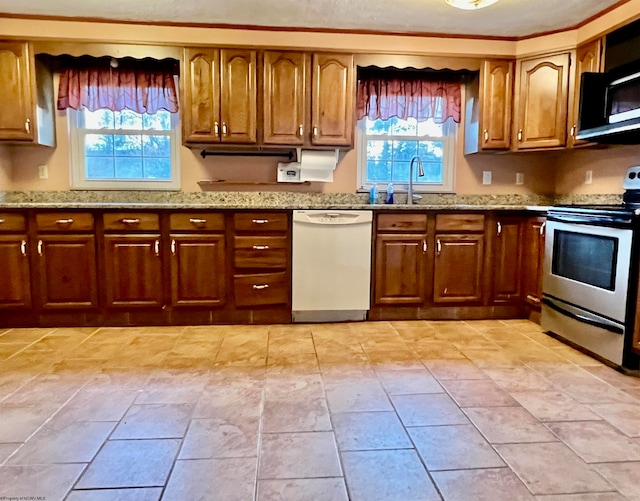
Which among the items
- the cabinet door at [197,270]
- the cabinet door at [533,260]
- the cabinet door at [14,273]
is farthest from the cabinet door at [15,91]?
the cabinet door at [533,260]

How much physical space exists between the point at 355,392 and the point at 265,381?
1.56ft

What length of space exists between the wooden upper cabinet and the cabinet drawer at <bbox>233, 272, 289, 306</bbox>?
1.09 m

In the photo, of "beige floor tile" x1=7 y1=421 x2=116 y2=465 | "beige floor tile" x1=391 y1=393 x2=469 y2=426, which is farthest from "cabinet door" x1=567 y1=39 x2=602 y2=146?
"beige floor tile" x1=7 y1=421 x2=116 y2=465

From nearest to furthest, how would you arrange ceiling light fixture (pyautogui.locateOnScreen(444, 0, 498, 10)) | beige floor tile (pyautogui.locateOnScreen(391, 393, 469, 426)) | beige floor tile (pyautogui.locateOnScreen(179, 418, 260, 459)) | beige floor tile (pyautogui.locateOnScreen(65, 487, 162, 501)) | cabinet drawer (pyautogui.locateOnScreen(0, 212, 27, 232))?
beige floor tile (pyautogui.locateOnScreen(65, 487, 162, 501)) → beige floor tile (pyautogui.locateOnScreen(179, 418, 260, 459)) → beige floor tile (pyautogui.locateOnScreen(391, 393, 469, 426)) → ceiling light fixture (pyautogui.locateOnScreen(444, 0, 498, 10)) → cabinet drawer (pyautogui.locateOnScreen(0, 212, 27, 232))

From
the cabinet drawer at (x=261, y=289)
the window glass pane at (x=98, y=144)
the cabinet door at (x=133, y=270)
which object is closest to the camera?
the cabinet door at (x=133, y=270)

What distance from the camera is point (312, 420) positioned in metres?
1.96

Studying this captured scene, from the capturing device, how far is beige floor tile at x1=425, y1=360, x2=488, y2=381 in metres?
2.47

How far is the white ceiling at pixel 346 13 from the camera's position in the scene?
10.2ft

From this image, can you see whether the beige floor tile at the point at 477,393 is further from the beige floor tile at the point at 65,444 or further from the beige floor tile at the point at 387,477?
the beige floor tile at the point at 65,444

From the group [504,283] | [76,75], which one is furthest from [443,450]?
[76,75]

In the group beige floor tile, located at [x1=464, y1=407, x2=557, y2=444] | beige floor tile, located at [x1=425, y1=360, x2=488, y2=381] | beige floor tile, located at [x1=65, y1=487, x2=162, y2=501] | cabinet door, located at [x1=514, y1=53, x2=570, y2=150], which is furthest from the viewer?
cabinet door, located at [x1=514, y1=53, x2=570, y2=150]

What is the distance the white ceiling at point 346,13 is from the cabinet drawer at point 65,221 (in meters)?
1.44

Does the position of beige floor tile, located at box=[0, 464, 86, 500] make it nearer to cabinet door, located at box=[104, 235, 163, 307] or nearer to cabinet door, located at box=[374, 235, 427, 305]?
cabinet door, located at box=[104, 235, 163, 307]

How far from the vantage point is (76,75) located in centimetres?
359
